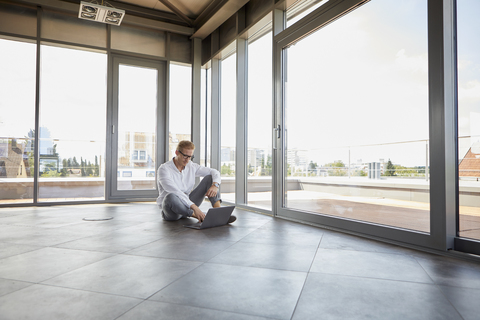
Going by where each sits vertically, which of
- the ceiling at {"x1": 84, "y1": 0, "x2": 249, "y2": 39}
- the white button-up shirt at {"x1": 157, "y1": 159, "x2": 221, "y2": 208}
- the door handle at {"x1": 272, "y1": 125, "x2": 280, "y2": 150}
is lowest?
the white button-up shirt at {"x1": 157, "y1": 159, "x2": 221, "y2": 208}

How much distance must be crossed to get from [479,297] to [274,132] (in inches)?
108

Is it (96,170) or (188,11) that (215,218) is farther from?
(188,11)

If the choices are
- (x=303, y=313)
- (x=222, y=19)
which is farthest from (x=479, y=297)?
(x=222, y=19)

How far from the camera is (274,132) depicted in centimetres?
395

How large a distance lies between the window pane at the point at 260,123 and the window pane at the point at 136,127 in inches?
78.5

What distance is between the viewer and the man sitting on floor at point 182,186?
3.26 meters

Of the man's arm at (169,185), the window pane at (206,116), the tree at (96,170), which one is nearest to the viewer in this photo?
the man's arm at (169,185)

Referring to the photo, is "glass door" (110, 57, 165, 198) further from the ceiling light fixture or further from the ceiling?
the ceiling light fixture

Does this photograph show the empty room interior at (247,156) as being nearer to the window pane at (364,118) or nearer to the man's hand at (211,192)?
the window pane at (364,118)

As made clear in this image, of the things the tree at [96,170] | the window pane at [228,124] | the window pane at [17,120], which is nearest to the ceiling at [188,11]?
the window pane at [228,124]

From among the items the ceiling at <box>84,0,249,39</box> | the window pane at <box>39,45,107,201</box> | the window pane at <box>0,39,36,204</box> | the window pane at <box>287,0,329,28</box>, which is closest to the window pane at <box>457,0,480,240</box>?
the window pane at <box>287,0,329,28</box>

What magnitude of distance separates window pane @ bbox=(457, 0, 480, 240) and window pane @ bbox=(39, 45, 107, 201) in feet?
16.1

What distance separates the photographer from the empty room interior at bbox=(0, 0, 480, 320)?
1557mm

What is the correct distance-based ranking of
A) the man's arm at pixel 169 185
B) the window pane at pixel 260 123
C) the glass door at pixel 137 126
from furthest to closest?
the glass door at pixel 137 126, the window pane at pixel 260 123, the man's arm at pixel 169 185
